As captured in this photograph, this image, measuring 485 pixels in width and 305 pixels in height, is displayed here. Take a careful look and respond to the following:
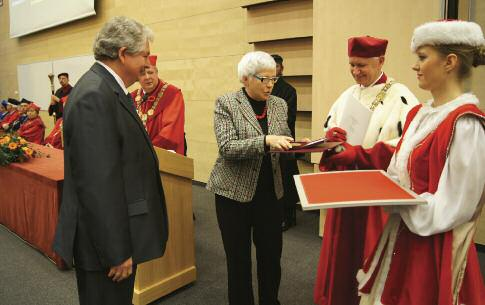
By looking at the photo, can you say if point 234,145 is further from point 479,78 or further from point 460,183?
point 479,78

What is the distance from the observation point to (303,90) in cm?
431

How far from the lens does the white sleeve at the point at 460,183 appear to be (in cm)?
119

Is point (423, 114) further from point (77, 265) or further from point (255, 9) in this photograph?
point (255, 9)

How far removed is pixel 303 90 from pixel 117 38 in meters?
3.15

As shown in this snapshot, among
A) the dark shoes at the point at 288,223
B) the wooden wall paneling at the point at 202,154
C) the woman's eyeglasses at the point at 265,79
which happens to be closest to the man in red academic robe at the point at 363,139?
the woman's eyeglasses at the point at 265,79

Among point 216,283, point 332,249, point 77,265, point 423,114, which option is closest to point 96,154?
point 77,265

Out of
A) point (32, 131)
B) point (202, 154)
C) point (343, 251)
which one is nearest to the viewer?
point (343, 251)

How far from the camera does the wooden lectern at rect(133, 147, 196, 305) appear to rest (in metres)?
2.52

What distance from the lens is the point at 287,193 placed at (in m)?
3.79

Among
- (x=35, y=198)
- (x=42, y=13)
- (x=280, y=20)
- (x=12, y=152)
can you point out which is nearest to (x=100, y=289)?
(x=35, y=198)

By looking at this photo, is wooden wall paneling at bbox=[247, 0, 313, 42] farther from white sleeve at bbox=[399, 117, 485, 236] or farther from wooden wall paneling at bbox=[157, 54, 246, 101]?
white sleeve at bbox=[399, 117, 485, 236]

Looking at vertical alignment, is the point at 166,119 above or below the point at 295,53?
below

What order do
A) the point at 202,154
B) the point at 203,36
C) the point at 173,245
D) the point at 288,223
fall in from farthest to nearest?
1. the point at 202,154
2. the point at 203,36
3. the point at 288,223
4. the point at 173,245

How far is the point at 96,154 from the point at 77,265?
432 millimetres
